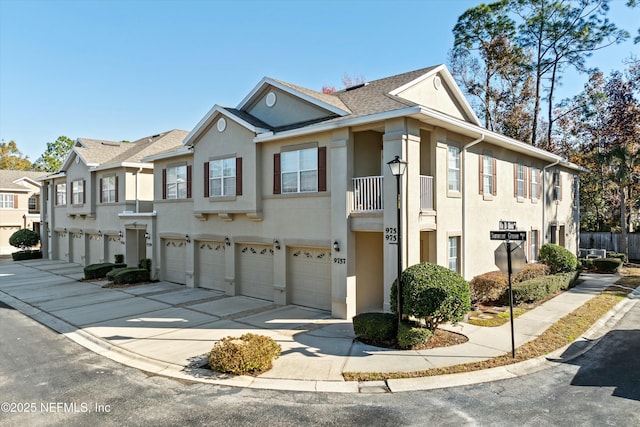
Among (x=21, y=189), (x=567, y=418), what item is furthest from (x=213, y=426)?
(x=21, y=189)

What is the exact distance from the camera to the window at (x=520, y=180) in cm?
1859

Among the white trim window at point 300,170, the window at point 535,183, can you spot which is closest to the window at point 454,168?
the white trim window at point 300,170

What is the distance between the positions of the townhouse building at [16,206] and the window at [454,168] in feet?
139

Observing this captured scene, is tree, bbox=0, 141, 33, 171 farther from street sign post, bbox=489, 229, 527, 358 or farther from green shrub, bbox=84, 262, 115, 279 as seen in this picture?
street sign post, bbox=489, 229, 527, 358

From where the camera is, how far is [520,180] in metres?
19.1

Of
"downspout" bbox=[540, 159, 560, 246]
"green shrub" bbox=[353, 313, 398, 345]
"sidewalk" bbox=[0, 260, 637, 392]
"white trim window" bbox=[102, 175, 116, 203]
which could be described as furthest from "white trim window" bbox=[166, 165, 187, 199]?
"downspout" bbox=[540, 159, 560, 246]

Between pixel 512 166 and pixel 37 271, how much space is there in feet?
93.4

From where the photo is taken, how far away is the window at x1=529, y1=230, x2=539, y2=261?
65.3ft

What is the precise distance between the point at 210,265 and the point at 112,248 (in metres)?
10.9

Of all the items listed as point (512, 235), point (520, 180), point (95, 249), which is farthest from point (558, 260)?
point (95, 249)

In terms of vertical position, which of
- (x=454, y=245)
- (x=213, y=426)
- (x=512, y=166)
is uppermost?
(x=512, y=166)

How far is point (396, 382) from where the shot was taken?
800 cm

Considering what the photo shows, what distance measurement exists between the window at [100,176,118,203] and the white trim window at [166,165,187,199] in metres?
6.46

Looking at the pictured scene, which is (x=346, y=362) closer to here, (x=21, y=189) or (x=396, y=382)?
(x=396, y=382)
